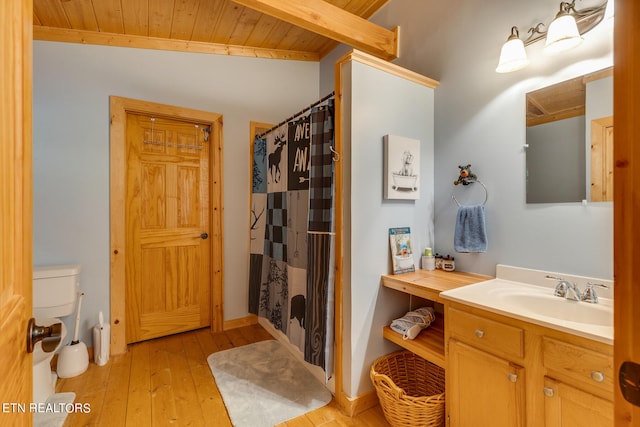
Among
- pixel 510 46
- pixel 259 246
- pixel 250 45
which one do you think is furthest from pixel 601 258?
pixel 250 45

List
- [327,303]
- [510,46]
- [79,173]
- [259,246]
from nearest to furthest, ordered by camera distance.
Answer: [510,46] < [327,303] < [79,173] < [259,246]

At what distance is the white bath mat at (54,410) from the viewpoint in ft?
5.49

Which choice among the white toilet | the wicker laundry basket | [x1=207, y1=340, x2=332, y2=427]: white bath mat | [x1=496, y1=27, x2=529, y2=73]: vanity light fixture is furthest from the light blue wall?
the white toilet

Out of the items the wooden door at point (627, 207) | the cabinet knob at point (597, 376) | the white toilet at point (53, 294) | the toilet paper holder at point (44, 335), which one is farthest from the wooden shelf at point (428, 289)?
the white toilet at point (53, 294)

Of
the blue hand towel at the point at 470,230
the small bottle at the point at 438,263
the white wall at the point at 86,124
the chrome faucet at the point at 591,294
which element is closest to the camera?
the chrome faucet at the point at 591,294

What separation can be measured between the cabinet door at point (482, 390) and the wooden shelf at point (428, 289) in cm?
11

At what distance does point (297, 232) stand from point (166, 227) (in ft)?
4.42

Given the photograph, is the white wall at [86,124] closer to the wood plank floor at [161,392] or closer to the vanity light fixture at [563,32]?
the wood plank floor at [161,392]

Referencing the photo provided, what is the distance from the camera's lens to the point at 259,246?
9.50 ft

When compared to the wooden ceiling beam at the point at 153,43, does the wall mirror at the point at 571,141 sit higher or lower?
lower

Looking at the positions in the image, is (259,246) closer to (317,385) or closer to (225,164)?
(225,164)

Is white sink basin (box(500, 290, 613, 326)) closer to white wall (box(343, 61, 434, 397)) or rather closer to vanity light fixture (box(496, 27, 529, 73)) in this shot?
white wall (box(343, 61, 434, 397))

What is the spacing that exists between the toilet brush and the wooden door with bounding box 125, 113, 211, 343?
395 mm

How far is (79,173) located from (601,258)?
345cm
